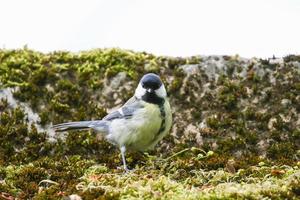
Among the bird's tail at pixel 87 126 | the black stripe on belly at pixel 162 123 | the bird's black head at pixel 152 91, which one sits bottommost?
the bird's tail at pixel 87 126

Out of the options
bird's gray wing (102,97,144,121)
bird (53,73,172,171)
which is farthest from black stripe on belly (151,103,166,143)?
bird's gray wing (102,97,144,121)

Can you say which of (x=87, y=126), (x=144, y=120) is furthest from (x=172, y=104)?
(x=144, y=120)

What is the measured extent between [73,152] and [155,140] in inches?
59.8

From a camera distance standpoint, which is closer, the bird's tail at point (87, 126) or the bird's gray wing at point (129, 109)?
the bird's gray wing at point (129, 109)

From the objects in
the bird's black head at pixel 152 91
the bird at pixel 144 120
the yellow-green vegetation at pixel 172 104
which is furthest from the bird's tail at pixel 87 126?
the bird's black head at pixel 152 91

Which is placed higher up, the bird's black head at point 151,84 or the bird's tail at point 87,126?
the bird's black head at point 151,84

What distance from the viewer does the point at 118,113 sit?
812 cm

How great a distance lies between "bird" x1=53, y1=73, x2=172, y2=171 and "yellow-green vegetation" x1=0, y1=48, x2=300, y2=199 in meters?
0.20

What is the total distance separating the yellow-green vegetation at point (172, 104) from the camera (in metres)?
7.57

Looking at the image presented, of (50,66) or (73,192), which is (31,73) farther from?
(73,192)

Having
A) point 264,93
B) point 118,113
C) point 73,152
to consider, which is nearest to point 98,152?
point 73,152

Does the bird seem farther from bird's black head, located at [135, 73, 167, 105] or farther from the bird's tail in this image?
the bird's tail

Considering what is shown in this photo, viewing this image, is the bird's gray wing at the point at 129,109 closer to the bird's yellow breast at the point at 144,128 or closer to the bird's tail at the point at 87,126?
the bird's yellow breast at the point at 144,128

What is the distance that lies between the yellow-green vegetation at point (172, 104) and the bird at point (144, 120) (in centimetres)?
20
